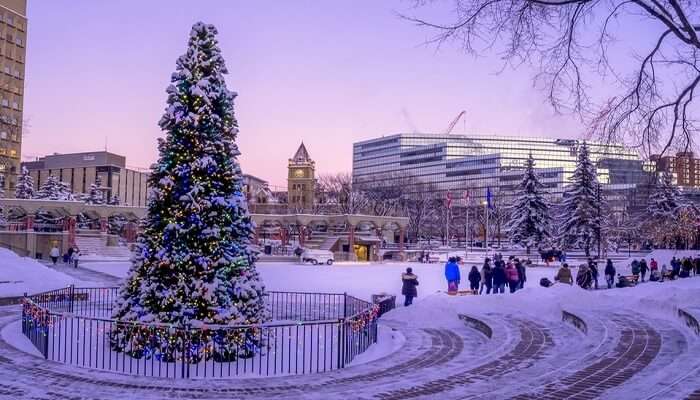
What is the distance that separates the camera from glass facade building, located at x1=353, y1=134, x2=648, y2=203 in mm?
142750

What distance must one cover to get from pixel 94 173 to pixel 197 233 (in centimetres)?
13011

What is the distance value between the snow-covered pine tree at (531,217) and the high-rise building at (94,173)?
273ft

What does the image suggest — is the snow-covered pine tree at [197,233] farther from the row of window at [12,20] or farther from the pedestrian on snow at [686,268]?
the row of window at [12,20]

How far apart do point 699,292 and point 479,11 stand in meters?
12.2

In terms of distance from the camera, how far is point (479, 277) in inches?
969

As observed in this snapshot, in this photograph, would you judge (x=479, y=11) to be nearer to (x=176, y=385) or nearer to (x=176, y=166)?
(x=176, y=166)

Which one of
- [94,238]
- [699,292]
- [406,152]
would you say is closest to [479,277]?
[699,292]

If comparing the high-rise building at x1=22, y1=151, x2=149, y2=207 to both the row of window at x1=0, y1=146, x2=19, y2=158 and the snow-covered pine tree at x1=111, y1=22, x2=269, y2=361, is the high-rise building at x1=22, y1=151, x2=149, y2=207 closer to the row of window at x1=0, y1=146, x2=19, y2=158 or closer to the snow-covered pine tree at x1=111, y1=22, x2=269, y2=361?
the row of window at x1=0, y1=146, x2=19, y2=158

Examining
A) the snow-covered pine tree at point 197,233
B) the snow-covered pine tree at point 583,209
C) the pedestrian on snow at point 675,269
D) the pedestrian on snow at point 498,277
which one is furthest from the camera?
the snow-covered pine tree at point 583,209

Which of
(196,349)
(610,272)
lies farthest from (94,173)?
(196,349)

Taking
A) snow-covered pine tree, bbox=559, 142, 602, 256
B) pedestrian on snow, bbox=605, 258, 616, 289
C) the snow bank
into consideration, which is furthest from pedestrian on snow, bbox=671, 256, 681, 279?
the snow bank

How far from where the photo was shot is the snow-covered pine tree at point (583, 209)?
61656 millimetres

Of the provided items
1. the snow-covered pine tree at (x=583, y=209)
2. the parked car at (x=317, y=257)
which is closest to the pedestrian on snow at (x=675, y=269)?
the snow-covered pine tree at (x=583, y=209)

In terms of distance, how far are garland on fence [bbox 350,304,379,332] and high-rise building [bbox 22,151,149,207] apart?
120 meters
